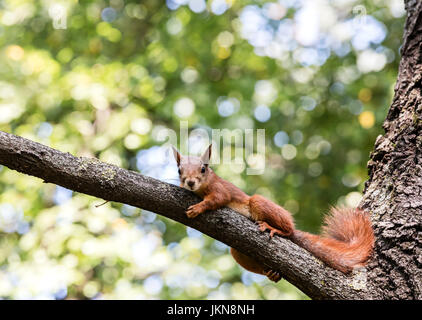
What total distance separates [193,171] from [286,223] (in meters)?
0.66

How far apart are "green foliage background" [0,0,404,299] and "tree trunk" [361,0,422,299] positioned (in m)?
2.26

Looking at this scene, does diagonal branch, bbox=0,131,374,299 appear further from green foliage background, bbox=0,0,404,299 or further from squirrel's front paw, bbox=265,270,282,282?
green foliage background, bbox=0,0,404,299

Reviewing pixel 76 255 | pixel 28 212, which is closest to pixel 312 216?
pixel 76 255

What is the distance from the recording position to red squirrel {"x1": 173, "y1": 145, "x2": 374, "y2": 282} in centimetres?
234

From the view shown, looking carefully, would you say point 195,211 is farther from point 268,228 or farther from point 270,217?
point 270,217

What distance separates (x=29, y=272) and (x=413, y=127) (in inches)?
131

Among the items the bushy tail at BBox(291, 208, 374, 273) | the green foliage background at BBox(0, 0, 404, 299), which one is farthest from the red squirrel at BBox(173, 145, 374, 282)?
the green foliage background at BBox(0, 0, 404, 299)

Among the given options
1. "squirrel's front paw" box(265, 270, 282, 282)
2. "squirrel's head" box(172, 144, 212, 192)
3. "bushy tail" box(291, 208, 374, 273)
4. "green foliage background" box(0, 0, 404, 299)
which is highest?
"green foliage background" box(0, 0, 404, 299)

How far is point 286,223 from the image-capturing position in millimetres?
2576

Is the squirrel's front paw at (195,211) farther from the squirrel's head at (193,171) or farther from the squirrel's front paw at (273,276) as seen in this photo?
the squirrel's front paw at (273,276)

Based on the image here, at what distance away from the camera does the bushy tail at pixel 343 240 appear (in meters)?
2.33

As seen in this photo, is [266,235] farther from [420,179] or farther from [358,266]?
[420,179]

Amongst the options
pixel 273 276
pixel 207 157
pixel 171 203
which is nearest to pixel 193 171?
pixel 207 157

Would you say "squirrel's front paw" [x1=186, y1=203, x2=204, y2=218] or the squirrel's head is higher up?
the squirrel's head
